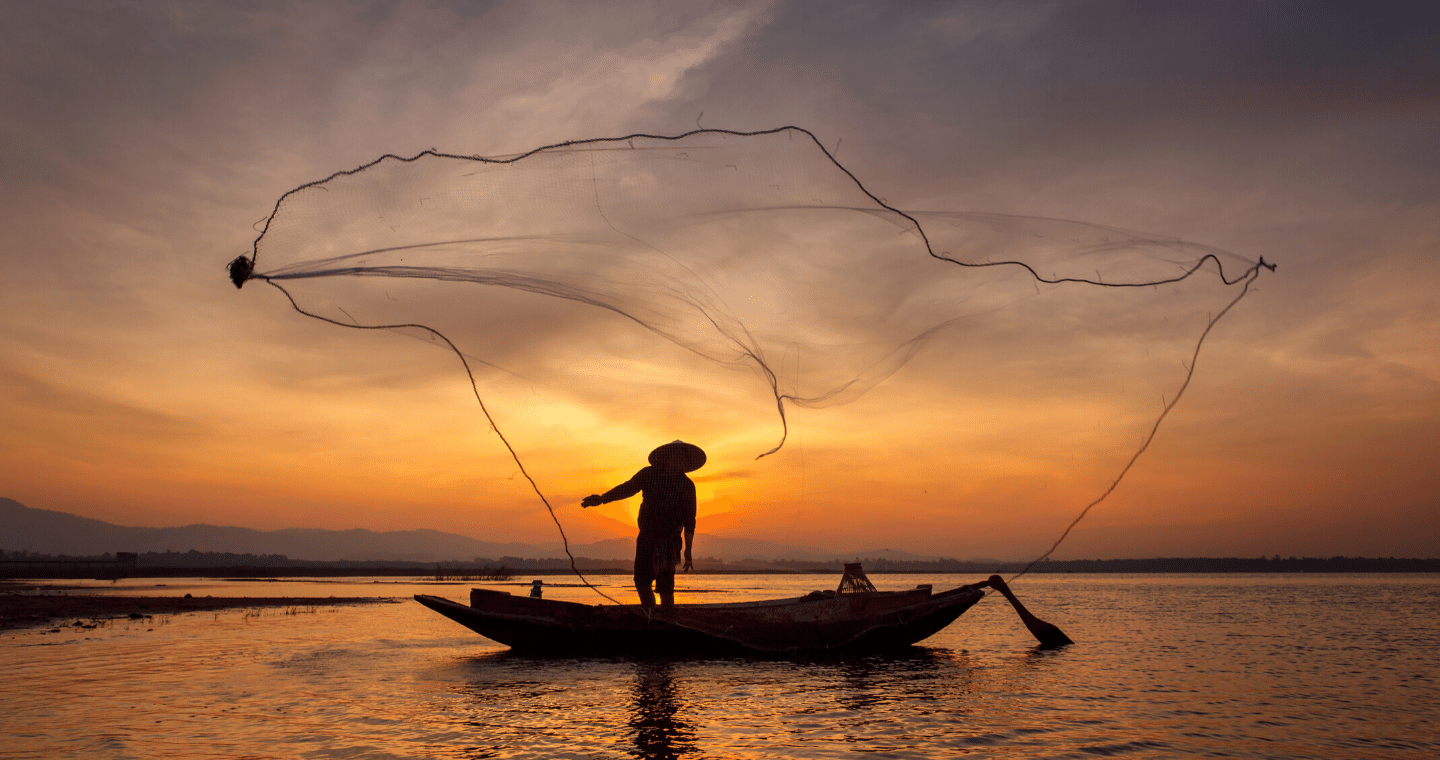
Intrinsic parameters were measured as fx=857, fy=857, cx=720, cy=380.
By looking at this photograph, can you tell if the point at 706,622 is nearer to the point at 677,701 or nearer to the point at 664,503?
the point at 664,503

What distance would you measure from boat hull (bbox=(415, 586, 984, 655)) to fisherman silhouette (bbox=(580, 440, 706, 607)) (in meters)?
1.23

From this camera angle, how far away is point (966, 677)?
64.1 ft

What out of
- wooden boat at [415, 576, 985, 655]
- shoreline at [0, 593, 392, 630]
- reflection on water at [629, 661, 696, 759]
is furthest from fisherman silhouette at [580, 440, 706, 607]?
shoreline at [0, 593, 392, 630]

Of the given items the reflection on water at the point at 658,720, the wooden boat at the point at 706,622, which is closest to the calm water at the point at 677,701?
the reflection on water at the point at 658,720

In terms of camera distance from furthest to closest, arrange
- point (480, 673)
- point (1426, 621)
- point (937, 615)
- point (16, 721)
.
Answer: point (1426, 621)
point (937, 615)
point (480, 673)
point (16, 721)

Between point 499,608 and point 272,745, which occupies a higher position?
point 499,608

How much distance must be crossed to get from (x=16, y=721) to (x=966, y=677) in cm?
1734

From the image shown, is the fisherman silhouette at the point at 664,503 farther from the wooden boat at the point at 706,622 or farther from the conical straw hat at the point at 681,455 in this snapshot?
the wooden boat at the point at 706,622

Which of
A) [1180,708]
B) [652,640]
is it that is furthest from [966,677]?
[652,640]

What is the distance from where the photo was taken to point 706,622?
18.4 metres

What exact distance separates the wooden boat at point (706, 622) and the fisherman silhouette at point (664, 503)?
1.20 meters

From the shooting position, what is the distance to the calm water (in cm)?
1166

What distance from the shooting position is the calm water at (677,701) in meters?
11.7

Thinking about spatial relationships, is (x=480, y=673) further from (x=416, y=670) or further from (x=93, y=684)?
(x=93, y=684)
